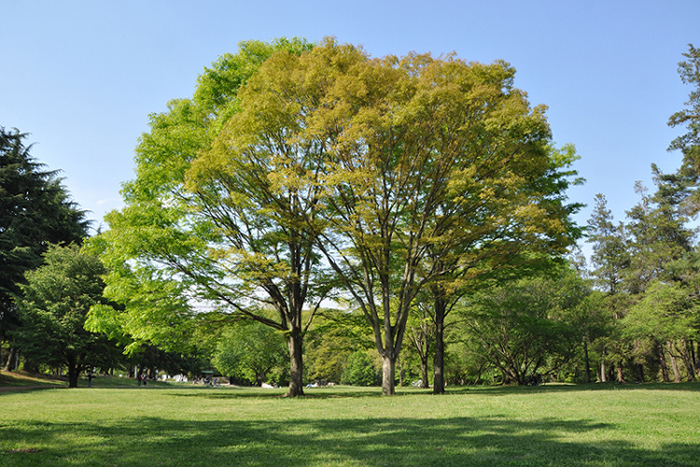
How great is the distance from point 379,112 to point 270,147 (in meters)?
5.15

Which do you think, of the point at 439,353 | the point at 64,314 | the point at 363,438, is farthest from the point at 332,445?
the point at 64,314

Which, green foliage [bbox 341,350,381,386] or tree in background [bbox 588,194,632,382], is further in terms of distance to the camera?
green foliage [bbox 341,350,381,386]

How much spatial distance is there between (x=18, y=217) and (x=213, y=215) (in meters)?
23.4

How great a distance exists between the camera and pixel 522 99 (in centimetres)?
1681

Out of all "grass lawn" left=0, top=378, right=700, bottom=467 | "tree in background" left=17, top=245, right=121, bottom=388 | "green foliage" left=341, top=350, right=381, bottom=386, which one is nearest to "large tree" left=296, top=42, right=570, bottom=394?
"grass lawn" left=0, top=378, right=700, bottom=467

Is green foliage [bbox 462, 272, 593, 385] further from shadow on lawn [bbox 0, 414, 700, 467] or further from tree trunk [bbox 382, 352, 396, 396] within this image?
shadow on lawn [bbox 0, 414, 700, 467]

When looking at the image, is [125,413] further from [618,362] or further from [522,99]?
[618,362]

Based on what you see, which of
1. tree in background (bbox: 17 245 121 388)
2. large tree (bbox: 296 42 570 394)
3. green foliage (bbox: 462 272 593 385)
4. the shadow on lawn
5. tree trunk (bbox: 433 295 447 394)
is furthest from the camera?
green foliage (bbox: 462 272 593 385)

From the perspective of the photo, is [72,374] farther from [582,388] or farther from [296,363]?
[582,388]

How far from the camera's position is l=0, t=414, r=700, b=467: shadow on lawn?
5555 millimetres

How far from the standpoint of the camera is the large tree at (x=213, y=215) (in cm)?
1720

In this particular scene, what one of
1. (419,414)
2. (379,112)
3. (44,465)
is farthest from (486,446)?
(379,112)

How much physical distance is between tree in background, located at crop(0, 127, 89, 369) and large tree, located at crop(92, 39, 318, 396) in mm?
18607

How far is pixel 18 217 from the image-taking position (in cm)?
3359
